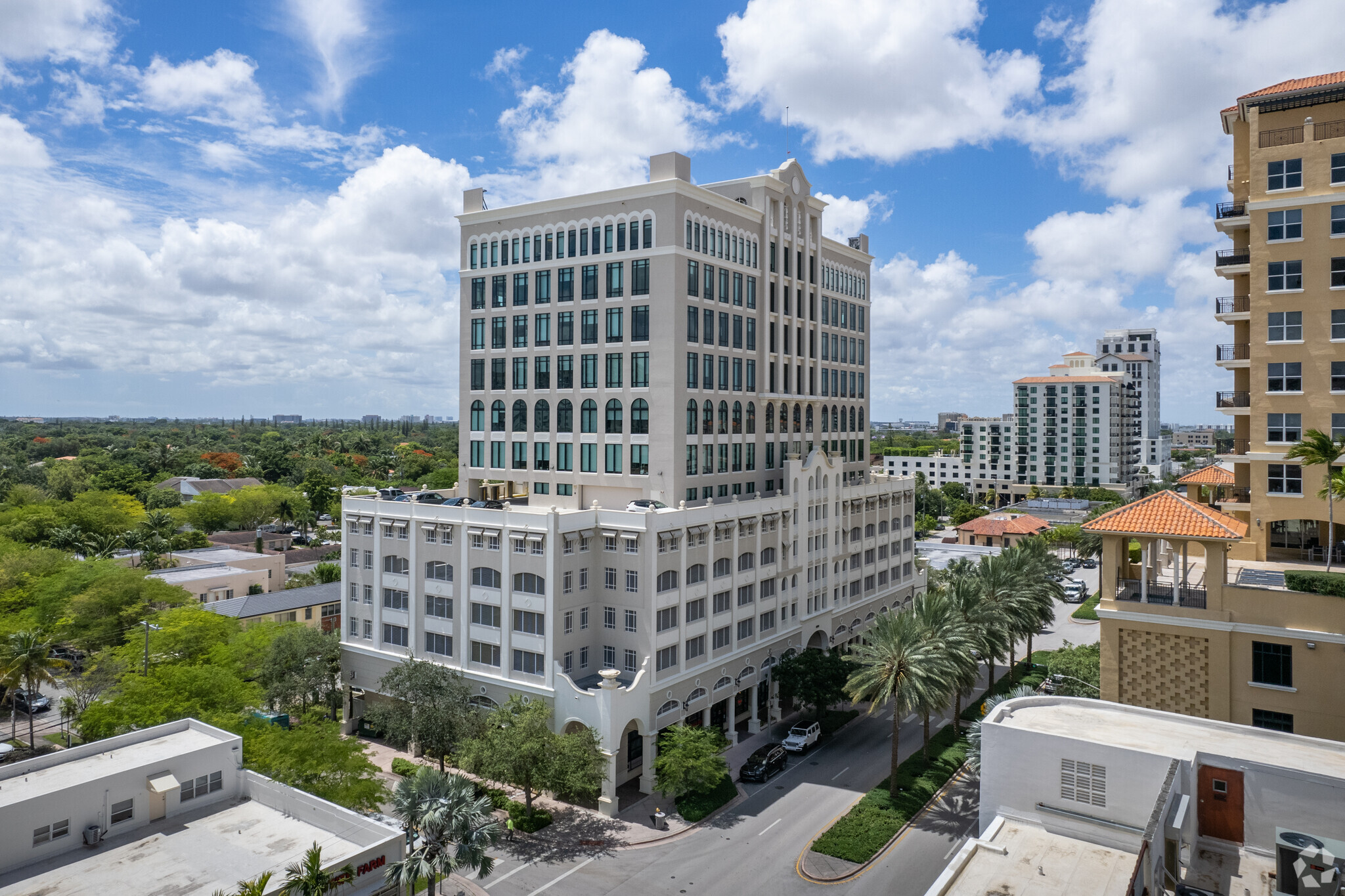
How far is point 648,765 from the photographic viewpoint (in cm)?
4856

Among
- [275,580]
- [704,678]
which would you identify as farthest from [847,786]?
[275,580]

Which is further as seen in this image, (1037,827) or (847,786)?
(847,786)

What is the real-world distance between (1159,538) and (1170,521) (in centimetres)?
90

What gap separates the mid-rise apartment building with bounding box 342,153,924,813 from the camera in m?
50.3

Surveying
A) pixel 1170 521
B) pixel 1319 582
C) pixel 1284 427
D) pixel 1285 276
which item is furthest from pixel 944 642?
pixel 1285 276

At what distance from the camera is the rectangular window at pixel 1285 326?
130ft

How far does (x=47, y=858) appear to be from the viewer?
29625 millimetres

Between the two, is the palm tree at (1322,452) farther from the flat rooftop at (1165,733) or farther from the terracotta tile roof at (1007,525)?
the terracotta tile roof at (1007,525)

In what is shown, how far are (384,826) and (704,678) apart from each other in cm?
2641

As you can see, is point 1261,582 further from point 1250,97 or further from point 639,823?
point 639,823

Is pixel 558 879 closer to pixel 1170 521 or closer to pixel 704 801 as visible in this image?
pixel 704 801

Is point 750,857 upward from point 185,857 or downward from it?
downward

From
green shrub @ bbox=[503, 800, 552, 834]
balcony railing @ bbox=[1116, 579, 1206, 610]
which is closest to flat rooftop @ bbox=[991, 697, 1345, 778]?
balcony railing @ bbox=[1116, 579, 1206, 610]

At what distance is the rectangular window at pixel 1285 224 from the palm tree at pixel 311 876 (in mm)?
50362
